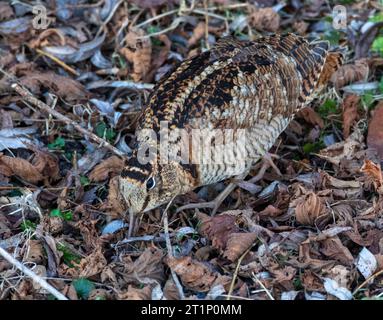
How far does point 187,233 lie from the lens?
5.19 metres

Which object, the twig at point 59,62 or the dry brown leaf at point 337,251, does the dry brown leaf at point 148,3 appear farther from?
the dry brown leaf at point 337,251

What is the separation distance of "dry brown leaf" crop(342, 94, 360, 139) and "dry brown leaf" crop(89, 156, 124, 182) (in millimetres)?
2022

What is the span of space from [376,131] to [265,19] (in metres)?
1.88

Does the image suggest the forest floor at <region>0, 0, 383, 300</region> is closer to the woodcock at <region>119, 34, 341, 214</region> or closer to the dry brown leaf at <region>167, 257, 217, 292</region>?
the dry brown leaf at <region>167, 257, 217, 292</region>

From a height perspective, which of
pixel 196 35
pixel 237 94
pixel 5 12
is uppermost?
pixel 237 94

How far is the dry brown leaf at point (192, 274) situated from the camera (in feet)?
15.4

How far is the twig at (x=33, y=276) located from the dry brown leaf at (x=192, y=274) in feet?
2.54

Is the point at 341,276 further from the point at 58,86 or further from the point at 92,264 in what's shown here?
the point at 58,86

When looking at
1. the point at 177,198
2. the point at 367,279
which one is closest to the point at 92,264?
the point at 177,198

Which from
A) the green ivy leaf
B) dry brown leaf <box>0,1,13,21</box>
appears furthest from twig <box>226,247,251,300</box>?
dry brown leaf <box>0,1,13,21</box>

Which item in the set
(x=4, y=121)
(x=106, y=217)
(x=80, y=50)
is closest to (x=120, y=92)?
(x=80, y=50)

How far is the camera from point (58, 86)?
6.38 meters

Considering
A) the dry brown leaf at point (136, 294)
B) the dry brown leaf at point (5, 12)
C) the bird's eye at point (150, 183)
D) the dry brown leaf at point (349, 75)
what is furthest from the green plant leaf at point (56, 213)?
the dry brown leaf at point (349, 75)

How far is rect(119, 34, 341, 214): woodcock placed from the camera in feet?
16.6
